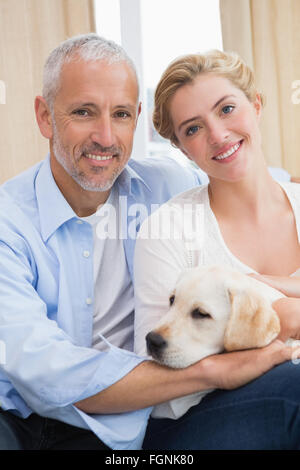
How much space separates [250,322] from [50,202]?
0.80 metres

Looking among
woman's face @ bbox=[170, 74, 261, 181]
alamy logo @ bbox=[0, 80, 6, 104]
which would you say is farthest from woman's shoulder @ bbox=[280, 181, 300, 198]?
alamy logo @ bbox=[0, 80, 6, 104]

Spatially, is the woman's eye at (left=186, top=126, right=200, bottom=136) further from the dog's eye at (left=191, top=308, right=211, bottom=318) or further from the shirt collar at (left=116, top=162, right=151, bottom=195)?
the dog's eye at (left=191, top=308, right=211, bottom=318)

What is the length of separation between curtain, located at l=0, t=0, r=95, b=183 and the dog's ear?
2.00 meters

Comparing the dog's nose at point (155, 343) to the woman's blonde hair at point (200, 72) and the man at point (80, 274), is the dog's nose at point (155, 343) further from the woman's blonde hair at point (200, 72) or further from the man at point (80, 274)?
the woman's blonde hair at point (200, 72)

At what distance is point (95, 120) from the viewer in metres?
1.60

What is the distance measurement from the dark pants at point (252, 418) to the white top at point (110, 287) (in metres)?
0.43

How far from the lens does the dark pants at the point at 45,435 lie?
52.2 inches

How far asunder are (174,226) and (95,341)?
457mm

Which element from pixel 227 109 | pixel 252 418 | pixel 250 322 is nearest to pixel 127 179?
pixel 227 109

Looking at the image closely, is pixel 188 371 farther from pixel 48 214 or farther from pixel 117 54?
pixel 117 54

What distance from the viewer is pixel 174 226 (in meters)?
1.50

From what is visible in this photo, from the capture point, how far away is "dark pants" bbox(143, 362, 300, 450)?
1.14m

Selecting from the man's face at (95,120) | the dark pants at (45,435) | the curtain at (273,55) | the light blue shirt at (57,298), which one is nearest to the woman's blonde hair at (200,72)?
the man's face at (95,120)

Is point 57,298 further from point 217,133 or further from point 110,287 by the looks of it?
point 217,133
